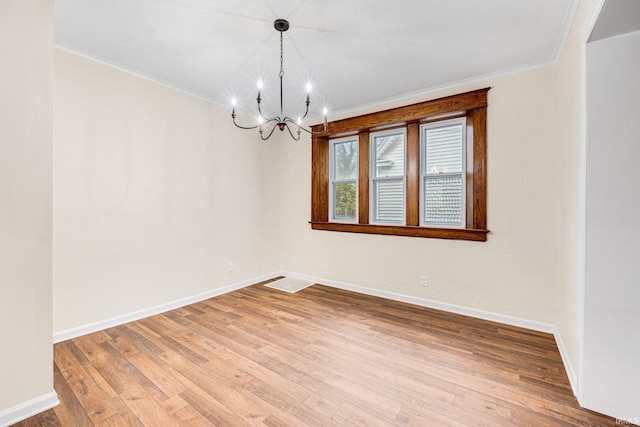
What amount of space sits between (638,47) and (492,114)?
1466mm

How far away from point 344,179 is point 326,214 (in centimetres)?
Answer: 62

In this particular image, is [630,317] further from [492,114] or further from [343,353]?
[492,114]

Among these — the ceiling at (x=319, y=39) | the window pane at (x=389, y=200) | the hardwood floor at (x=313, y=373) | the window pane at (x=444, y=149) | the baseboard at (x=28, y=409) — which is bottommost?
the hardwood floor at (x=313, y=373)

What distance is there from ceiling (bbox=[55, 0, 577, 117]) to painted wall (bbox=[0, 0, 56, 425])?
20.0 inches

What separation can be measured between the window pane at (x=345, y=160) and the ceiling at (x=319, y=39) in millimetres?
1082

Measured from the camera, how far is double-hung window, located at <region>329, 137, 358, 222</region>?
4.22 metres

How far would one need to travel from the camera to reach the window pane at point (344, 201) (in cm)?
423

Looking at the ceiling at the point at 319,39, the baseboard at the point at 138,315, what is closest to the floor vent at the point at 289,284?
the baseboard at the point at 138,315

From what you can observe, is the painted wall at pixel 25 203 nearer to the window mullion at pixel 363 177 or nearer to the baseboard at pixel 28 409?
the baseboard at pixel 28 409

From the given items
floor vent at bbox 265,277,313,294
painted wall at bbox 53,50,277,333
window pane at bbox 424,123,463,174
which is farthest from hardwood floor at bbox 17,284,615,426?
window pane at bbox 424,123,463,174

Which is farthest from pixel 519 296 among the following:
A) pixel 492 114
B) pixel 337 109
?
pixel 337 109

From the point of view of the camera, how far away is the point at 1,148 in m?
1.58

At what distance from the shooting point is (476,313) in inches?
123

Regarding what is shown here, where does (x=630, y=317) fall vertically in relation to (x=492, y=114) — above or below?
below
